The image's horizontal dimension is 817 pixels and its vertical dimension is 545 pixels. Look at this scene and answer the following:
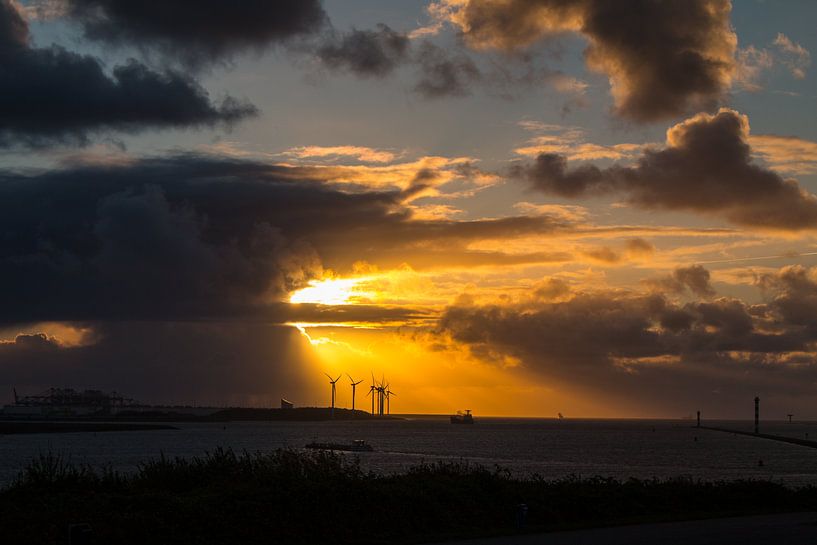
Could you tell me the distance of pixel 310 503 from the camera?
3294cm

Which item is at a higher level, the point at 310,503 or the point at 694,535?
the point at 310,503

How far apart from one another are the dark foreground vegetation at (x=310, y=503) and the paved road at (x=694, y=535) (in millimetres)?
1703

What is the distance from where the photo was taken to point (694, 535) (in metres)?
33.0

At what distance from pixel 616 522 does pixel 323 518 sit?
1233cm

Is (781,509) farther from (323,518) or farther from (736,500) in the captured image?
(323,518)

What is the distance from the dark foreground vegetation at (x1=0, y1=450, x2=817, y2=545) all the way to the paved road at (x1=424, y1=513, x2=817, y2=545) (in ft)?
5.59

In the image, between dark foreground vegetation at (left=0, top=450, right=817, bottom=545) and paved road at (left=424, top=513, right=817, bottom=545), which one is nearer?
dark foreground vegetation at (left=0, top=450, right=817, bottom=545)

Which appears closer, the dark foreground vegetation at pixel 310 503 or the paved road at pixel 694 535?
the dark foreground vegetation at pixel 310 503

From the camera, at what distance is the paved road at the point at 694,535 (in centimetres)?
3097

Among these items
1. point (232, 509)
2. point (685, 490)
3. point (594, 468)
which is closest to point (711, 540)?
point (685, 490)

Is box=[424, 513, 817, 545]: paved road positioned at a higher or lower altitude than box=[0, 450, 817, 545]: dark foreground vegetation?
lower

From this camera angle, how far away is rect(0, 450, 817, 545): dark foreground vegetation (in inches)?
1147

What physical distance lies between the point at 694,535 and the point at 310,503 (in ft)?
44.8

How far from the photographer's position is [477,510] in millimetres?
36844
